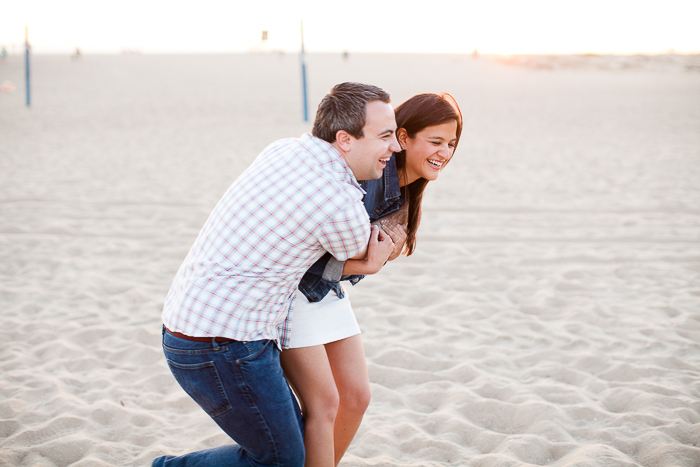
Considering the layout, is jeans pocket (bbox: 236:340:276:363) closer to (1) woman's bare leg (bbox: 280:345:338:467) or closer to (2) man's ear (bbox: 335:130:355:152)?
(1) woman's bare leg (bbox: 280:345:338:467)

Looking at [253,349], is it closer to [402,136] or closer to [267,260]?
[267,260]

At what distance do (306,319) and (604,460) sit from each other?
71.8 inches

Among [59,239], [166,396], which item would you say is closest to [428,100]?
[166,396]

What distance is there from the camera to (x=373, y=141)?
6.23ft

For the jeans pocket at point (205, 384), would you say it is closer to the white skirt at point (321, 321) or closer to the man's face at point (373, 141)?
the white skirt at point (321, 321)

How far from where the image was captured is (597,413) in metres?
3.19

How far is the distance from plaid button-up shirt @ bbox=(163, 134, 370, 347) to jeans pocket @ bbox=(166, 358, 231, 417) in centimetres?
13

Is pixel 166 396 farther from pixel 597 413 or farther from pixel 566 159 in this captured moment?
pixel 566 159

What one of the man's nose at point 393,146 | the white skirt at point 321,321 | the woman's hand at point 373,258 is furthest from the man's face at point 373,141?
the white skirt at point 321,321

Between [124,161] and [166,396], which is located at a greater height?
[124,161]

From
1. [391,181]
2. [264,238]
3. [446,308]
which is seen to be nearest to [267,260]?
[264,238]

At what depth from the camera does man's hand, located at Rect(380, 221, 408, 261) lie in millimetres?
2156

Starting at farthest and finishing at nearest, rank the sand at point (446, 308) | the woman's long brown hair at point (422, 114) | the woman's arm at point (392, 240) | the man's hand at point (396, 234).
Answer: the sand at point (446, 308) < the woman's long brown hair at point (422, 114) < the man's hand at point (396, 234) < the woman's arm at point (392, 240)

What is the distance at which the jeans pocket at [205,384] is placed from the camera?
179cm
